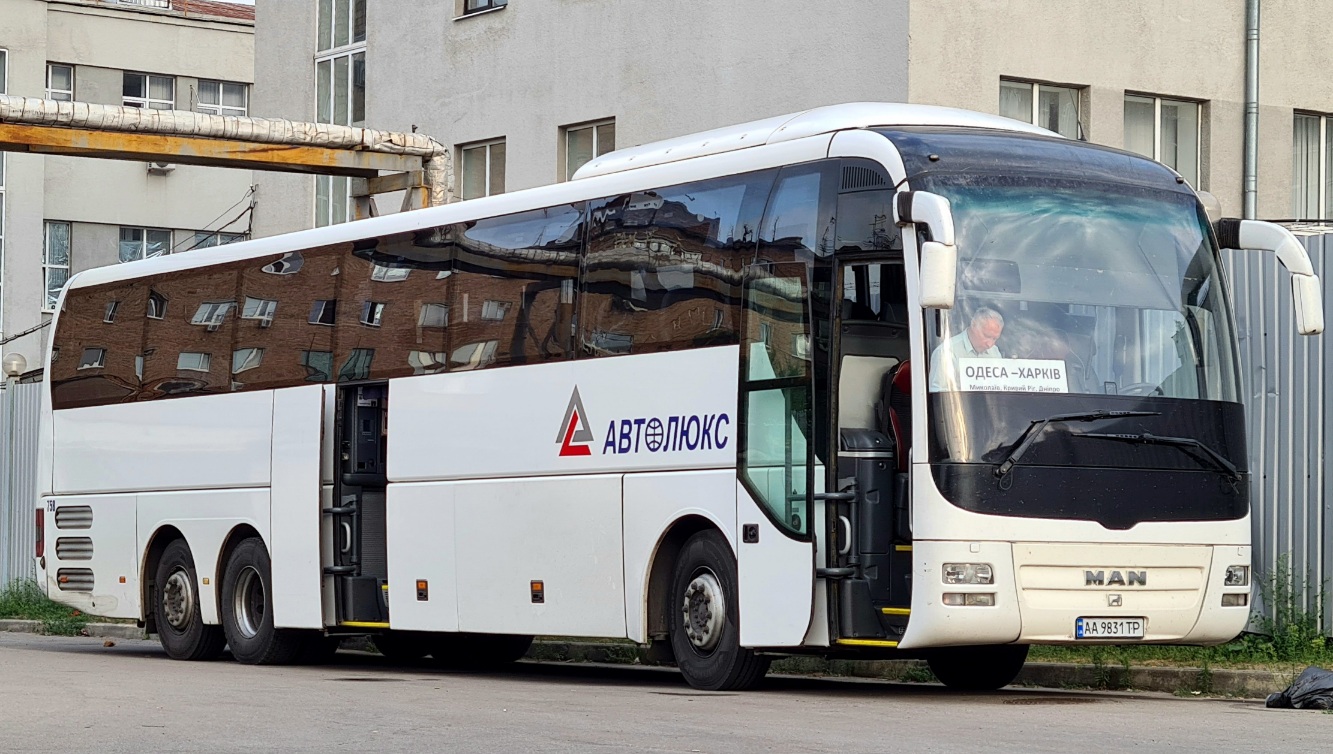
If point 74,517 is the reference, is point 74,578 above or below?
below

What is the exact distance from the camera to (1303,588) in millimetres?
14938

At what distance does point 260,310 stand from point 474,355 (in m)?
3.45

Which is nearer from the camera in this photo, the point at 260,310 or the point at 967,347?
the point at 967,347

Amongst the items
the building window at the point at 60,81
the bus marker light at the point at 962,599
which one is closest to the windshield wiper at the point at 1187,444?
the bus marker light at the point at 962,599

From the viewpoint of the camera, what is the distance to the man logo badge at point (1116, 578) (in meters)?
12.4

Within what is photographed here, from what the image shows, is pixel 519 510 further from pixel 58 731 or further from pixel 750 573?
pixel 58 731

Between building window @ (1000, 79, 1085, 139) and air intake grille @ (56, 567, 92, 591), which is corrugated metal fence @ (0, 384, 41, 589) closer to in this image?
air intake grille @ (56, 567, 92, 591)

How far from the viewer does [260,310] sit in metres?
18.8

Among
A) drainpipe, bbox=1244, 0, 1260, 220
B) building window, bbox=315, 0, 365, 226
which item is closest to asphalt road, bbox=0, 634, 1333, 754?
drainpipe, bbox=1244, 0, 1260, 220

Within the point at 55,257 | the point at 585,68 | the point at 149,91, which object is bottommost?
the point at 585,68

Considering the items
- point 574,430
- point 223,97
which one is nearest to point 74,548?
point 574,430

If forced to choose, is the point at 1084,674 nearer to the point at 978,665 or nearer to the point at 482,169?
the point at 978,665

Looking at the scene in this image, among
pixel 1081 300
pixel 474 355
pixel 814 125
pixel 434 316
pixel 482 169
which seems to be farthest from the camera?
pixel 482 169

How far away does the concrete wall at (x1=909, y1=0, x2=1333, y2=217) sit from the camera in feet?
78.0
